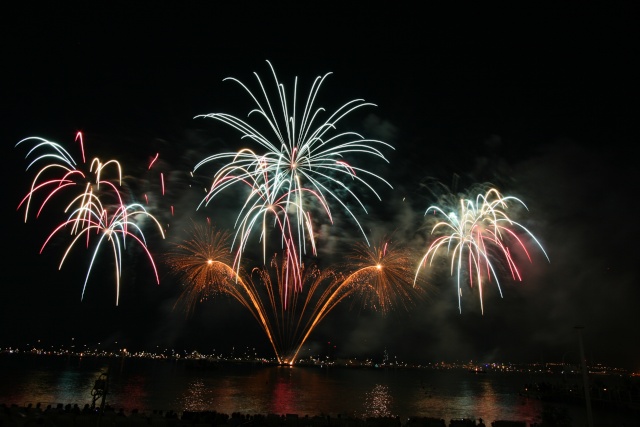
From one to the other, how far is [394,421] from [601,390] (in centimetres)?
5270

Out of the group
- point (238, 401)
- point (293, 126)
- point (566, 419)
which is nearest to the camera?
point (566, 419)

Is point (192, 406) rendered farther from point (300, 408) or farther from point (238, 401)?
point (300, 408)

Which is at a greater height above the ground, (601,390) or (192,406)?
(601,390)

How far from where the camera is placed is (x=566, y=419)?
2223 centimetres

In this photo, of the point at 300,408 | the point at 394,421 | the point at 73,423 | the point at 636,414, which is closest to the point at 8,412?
the point at 73,423

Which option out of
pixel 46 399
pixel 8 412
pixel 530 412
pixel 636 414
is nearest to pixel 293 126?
pixel 8 412

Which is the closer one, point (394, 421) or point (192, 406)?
point (394, 421)

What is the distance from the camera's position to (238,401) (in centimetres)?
4203

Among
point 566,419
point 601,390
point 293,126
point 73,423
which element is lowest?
point 73,423

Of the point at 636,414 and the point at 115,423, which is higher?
the point at 636,414

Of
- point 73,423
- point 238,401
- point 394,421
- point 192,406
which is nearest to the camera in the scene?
point 73,423

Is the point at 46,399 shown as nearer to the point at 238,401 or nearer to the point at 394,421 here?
the point at 238,401

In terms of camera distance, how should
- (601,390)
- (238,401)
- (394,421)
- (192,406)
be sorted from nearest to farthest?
(394,421) → (192,406) → (238,401) → (601,390)

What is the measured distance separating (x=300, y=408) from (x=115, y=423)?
80.2 feet
